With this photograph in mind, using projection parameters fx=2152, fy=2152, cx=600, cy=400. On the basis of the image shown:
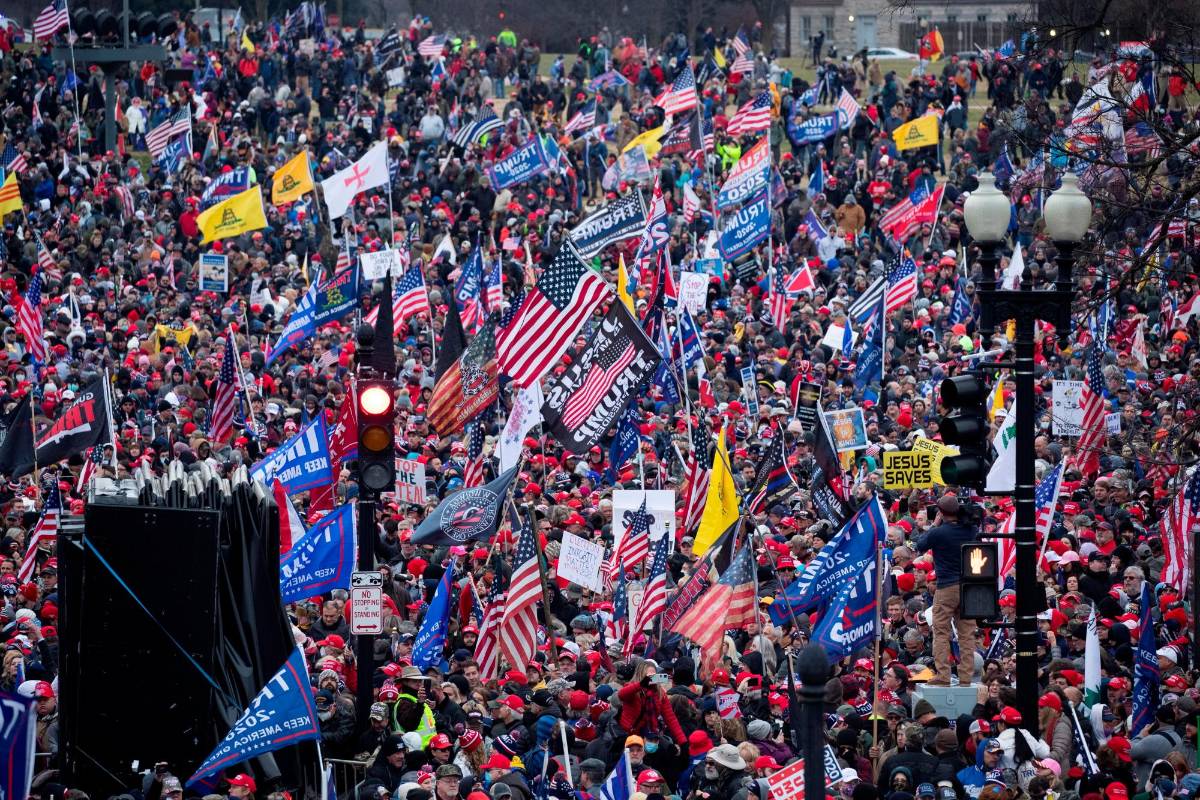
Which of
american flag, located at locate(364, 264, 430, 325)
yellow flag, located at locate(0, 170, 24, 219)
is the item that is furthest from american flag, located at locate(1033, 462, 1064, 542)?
yellow flag, located at locate(0, 170, 24, 219)

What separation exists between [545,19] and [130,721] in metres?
61.0

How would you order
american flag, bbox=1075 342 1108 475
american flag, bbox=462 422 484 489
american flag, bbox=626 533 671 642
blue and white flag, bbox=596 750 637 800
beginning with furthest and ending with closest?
american flag, bbox=1075 342 1108 475, american flag, bbox=462 422 484 489, american flag, bbox=626 533 671 642, blue and white flag, bbox=596 750 637 800

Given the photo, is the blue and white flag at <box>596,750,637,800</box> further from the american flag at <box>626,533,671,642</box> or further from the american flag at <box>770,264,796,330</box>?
the american flag at <box>770,264,796,330</box>

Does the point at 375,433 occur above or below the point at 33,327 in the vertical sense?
above

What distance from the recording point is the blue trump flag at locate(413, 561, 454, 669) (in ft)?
56.5

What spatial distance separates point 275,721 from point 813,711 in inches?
187

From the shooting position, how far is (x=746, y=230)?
31469mm

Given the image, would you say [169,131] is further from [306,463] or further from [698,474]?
[698,474]

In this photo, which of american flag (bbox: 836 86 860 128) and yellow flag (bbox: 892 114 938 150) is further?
american flag (bbox: 836 86 860 128)

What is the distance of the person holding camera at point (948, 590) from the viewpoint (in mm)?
16938

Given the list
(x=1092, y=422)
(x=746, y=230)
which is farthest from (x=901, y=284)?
(x=1092, y=422)

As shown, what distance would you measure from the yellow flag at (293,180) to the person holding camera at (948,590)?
846 inches

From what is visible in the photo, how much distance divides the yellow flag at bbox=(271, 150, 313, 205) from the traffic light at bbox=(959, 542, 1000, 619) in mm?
24643

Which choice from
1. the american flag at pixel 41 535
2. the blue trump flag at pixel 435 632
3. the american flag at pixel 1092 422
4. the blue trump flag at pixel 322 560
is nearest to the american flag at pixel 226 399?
the american flag at pixel 41 535
